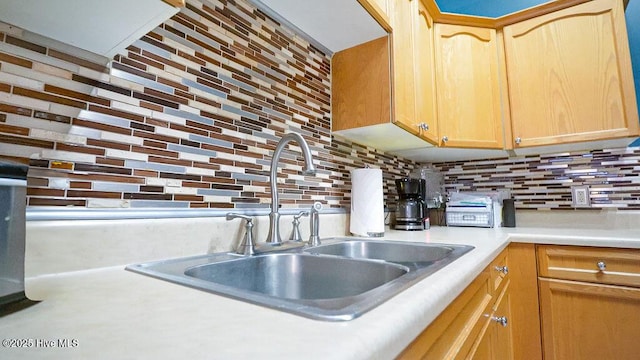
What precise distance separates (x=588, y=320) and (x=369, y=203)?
97 cm

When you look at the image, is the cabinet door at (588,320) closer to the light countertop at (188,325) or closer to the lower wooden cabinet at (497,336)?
the lower wooden cabinet at (497,336)

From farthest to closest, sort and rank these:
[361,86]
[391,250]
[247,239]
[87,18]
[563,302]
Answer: [361,86], [563,302], [391,250], [247,239], [87,18]

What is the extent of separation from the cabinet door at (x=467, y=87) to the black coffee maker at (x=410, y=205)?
0.97 ft

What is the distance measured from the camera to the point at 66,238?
61 centimetres

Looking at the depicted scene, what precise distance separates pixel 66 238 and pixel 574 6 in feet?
7.74

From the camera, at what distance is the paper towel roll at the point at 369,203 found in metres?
1.34

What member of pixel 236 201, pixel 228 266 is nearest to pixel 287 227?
pixel 236 201

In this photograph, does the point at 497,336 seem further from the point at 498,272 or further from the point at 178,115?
the point at 178,115

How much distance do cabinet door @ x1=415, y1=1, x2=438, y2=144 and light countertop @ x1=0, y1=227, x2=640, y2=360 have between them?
3.75 ft

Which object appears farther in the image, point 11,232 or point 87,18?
point 87,18

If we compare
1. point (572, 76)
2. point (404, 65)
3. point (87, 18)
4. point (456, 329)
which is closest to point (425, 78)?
point (404, 65)

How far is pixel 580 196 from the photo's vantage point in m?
1.73

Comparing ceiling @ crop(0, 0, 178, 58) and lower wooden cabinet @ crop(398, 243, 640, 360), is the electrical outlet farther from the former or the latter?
ceiling @ crop(0, 0, 178, 58)

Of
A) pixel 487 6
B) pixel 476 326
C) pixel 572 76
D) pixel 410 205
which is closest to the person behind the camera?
pixel 476 326
